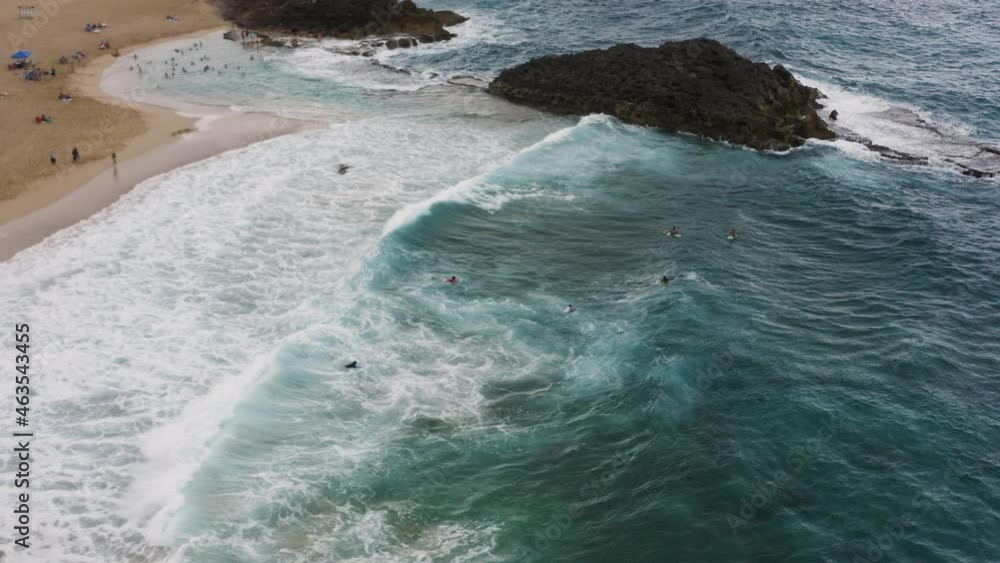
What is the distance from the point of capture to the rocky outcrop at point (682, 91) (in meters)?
54.7

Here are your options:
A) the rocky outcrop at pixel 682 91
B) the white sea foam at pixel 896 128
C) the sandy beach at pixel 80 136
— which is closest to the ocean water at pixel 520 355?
the white sea foam at pixel 896 128

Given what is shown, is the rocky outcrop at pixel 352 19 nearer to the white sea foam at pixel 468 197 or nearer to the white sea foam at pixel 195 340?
the white sea foam at pixel 468 197

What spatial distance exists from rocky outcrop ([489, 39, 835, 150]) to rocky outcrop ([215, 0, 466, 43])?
67.9 ft

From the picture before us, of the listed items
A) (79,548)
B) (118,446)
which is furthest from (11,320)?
(79,548)

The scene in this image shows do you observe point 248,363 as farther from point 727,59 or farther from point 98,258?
point 727,59

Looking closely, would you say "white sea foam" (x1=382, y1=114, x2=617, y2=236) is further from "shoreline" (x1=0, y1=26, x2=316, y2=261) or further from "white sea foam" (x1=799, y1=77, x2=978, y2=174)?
"white sea foam" (x1=799, y1=77, x2=978, y2=174)

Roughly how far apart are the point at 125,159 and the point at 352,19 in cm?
4025

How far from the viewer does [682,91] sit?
58.3m

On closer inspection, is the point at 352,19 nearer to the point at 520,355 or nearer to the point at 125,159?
the point at 125,159

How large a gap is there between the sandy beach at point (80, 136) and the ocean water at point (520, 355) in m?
2.37

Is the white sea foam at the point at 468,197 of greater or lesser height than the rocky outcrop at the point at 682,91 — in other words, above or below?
below

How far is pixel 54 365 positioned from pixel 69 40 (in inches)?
2377

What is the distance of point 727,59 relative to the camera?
60.5 meters

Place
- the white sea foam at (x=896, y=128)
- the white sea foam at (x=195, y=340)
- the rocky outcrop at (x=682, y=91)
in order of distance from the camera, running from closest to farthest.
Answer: the white sea foam at (x=195, y=340)
the white sea foam at (x=896, y=128)
the rocky outcrop at (x=682, y=91)
